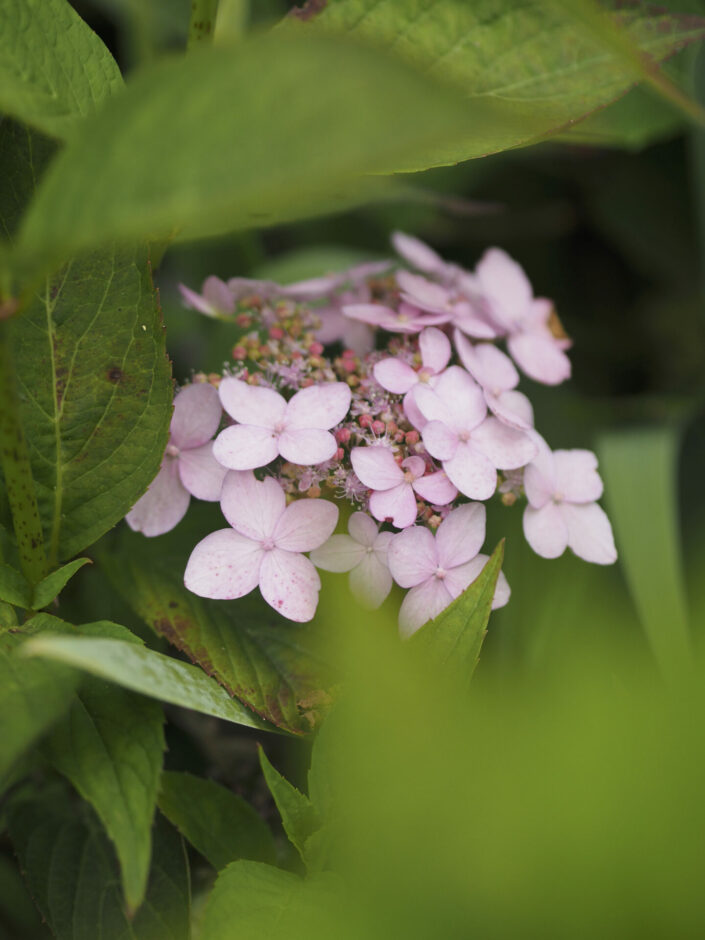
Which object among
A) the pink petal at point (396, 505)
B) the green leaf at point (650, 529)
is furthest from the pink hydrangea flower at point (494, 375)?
the green leaf at point (650, 529)

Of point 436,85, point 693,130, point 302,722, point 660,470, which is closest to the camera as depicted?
point 436,85

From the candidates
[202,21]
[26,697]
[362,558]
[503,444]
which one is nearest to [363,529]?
[362,558]

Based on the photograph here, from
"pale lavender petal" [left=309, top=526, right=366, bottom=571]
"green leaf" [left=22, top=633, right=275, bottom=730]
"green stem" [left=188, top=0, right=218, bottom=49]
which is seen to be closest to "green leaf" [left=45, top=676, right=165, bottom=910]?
"green leaf" [left=22, top=633, right=275, bottom=730]

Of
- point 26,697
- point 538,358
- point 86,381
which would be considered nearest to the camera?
point 26,697

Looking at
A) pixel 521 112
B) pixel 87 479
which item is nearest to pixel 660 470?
pixel 521 112

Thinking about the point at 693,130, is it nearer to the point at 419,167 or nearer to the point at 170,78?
the point at 419,167

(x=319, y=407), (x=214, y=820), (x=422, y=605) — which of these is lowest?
(x=214, y=820)

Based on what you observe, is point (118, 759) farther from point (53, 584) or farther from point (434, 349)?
point (434, 349)

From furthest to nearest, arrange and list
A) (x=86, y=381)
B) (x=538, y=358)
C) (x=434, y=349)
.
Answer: (x=538, y=358)
(x=434, y=349)
(x=86, y=381)
